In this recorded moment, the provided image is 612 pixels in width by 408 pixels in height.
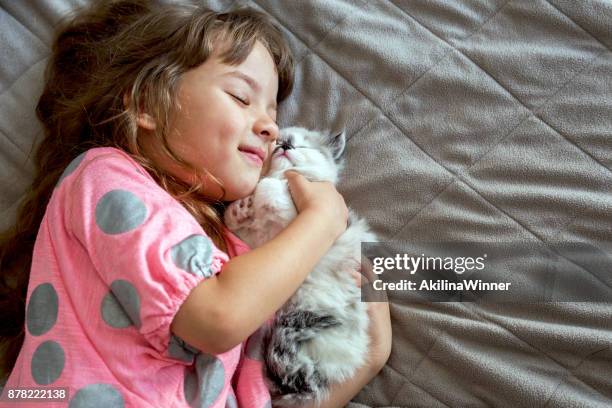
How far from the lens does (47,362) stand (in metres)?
0.93

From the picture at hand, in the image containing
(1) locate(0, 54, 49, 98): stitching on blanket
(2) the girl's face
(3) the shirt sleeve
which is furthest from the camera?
(1) locate(0, 54, 49, 98): stitching on blanket

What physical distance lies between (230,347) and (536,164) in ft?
2.25

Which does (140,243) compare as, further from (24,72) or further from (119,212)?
(24,72)

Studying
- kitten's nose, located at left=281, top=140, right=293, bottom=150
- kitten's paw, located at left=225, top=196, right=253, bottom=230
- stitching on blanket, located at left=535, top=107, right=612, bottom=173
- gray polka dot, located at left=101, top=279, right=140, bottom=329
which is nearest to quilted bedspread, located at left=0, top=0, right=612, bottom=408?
stitching on blanket, located at left=535, top=107, right=612, bottom=173

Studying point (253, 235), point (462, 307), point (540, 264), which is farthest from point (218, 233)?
point (540, 264)

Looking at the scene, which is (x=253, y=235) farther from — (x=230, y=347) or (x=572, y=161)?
(x=572, y=161)

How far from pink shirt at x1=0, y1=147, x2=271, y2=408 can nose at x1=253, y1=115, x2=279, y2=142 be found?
9.4 inches

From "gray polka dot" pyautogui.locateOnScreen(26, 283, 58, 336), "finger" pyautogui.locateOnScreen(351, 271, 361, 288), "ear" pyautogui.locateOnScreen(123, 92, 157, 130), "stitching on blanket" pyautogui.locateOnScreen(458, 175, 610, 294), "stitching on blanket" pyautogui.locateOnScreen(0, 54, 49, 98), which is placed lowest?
"stitching on blanket" pyautogui.locateOnScreen(458, 175, 610, 294)

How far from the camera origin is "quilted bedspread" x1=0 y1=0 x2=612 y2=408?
105 centimetres

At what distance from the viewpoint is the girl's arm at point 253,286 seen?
34.6 inches

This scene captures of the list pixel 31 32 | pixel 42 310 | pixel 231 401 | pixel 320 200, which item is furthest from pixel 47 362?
pixel 31 32

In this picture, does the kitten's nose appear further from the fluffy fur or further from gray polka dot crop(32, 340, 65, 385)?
gray polka dot crop(32, 340, 65, 385)

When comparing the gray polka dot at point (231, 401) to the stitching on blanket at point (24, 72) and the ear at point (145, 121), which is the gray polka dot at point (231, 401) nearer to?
the ear at point (145, 121)

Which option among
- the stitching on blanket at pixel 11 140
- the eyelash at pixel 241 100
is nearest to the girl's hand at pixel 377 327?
the eyelash at pixel 241 100
